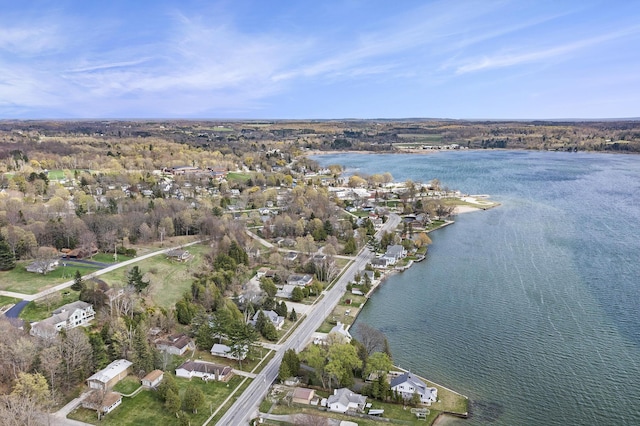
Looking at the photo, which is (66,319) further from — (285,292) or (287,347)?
(285,292)

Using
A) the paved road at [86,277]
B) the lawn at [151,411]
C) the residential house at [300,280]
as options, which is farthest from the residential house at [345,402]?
the paved road at [86,277]

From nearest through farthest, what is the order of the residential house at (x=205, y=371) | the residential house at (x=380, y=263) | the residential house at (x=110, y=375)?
the residential house at (x=110, y=375), the residential house at (x=205, y=371), the residential house at (x=380, y=263)

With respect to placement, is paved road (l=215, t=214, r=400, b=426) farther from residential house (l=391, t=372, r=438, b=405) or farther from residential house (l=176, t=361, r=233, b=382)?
residential house (l=391, t=372, r=438, b=405)

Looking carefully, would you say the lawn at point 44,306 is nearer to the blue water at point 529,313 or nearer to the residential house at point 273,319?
the residential house at point 273,319

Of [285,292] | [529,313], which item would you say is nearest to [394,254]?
[285,292]

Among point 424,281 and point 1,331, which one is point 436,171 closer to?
point 424,281

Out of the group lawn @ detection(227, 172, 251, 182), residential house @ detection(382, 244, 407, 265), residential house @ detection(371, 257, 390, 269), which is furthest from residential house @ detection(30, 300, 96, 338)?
lawn @ detection(227, 172, 251, 182)
